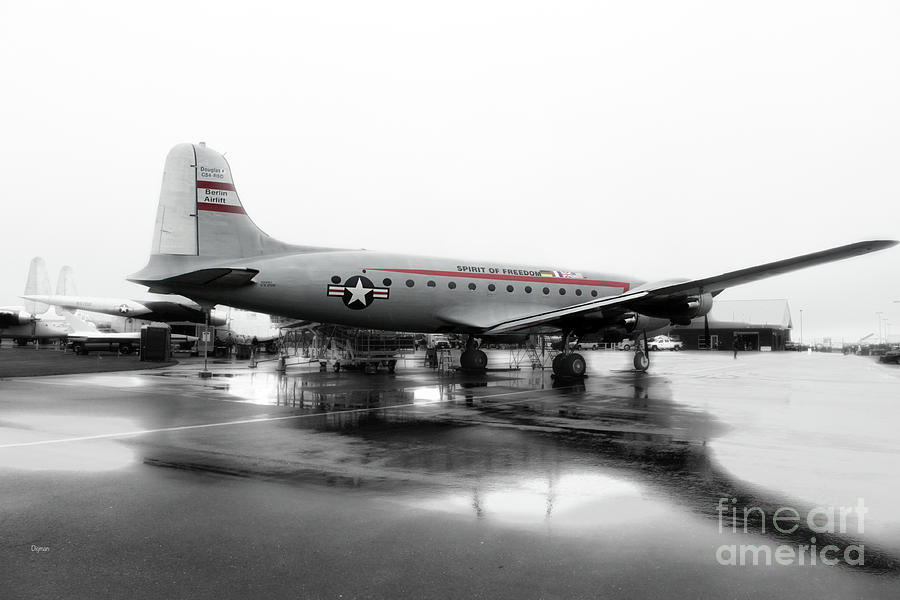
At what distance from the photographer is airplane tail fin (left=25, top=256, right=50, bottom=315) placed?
60506mm

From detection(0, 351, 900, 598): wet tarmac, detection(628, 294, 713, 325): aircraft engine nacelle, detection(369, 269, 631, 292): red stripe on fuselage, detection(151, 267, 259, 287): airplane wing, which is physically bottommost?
detection(0, 351, 900, 598): wet tarmac

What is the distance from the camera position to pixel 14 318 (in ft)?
192

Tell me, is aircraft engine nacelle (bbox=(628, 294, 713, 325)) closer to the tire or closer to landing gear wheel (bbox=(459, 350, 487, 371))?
the tire

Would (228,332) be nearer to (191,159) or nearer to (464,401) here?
(191,159)

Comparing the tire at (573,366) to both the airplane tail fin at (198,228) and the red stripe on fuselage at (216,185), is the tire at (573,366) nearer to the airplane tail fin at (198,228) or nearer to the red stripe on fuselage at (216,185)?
the airplane tail fin at (198,228)

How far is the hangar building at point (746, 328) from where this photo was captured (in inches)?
3398

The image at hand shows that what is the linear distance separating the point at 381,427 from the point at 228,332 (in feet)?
133

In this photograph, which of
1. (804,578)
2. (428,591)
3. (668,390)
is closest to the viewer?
(428,591)

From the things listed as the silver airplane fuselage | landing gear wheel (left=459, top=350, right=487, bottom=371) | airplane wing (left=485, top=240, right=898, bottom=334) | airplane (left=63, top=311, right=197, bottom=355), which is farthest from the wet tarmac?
airplane (left=63, top=311, right=197, bottom=355)

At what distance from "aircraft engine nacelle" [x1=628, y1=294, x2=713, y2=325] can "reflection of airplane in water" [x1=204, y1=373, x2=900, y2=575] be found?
6257mm

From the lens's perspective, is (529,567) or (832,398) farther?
(832,398)

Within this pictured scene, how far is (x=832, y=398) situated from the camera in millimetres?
14711

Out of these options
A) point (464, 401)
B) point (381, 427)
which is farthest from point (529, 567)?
point (464, 401)

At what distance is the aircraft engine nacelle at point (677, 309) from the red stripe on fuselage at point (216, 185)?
14562 mm
